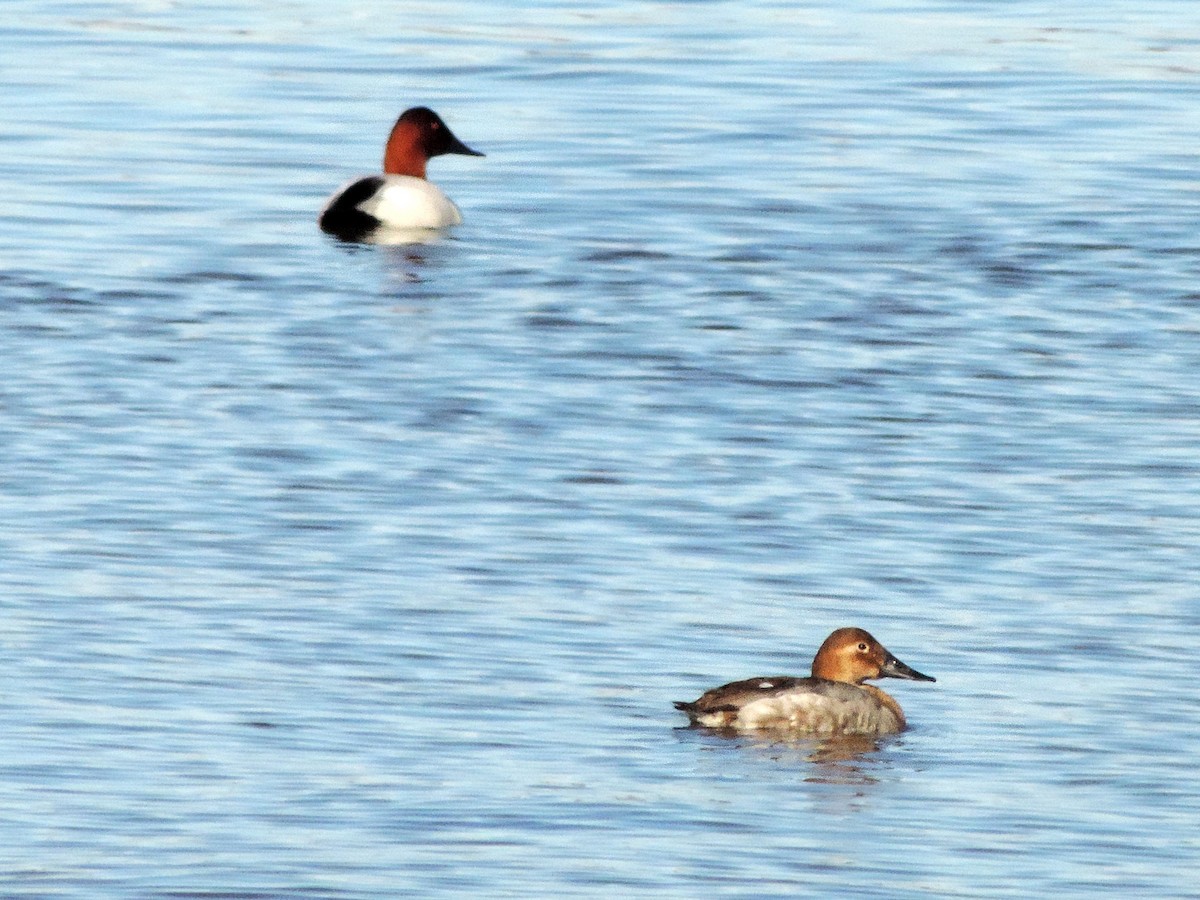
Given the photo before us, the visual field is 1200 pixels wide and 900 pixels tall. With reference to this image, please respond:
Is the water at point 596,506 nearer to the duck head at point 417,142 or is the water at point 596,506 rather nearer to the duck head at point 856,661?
the duck head at point 856,661

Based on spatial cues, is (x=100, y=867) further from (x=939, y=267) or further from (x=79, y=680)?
(x=939, y=267)

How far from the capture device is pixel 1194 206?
69.8 feet

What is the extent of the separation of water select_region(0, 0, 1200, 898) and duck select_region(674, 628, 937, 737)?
12cm

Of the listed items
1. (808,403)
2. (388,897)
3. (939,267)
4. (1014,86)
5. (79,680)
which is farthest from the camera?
(1014,86)

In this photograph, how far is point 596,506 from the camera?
12.7 m

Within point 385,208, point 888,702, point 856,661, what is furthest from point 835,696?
point 385,208

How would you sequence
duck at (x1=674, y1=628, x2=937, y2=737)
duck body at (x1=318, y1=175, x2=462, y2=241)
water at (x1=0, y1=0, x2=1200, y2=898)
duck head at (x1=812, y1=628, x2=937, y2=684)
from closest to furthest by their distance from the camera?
water at (x1=0, y1=0, x2=1200, y2=898) → duck at (x1=674, y1=628, x2=937, y2=737) → duck head at (x1=812, y1=628, x2=937, y2=684) → duck body at (x1=318, y1=175, x2=462, y2=241)

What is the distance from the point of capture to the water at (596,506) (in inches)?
349

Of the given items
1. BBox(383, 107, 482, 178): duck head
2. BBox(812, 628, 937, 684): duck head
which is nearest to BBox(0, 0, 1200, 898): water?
BBox(812, 628, 937, 684): duck head

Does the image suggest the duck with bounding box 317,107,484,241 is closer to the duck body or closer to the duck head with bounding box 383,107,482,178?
the duck body

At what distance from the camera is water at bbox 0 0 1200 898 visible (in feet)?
29.1

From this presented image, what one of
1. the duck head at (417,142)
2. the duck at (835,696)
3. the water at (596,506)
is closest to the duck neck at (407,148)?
the duck head at (417,142)

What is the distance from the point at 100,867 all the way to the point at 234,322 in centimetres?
893

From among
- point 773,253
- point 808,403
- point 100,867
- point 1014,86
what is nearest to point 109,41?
point 1014,86
